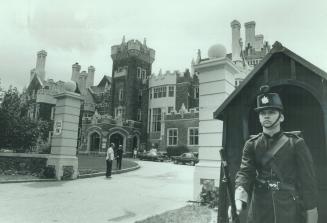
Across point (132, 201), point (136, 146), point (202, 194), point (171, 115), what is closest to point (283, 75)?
point (202, 194)

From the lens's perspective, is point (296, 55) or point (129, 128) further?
point (129, 128)

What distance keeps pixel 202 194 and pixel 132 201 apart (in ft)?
6.22

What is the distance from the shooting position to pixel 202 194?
25.2 ft

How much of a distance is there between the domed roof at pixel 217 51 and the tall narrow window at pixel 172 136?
1080 inches

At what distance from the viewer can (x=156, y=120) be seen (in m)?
40.7

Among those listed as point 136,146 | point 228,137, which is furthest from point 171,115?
point 228,137

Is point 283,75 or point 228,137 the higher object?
point 283,75

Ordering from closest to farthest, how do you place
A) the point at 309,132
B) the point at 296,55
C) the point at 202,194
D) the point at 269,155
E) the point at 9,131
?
the point at 269,155
the point at 296,55
the point at 309,132
the point at 202,194
the point at 9,131

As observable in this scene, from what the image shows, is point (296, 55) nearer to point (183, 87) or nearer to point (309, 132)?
point (309, 132)

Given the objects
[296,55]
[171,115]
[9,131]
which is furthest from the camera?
[171,115]

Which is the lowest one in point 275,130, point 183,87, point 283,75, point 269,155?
point 269,155

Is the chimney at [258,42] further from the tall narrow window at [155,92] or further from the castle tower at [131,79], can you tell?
the tall narrow window at [155,92]

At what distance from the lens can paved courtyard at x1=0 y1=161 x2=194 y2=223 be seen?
254 inches

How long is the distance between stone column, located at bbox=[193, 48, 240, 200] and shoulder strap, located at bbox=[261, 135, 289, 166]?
4696 millimetres
